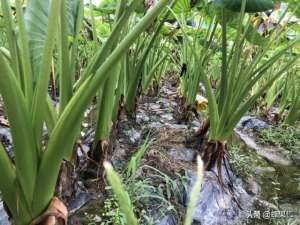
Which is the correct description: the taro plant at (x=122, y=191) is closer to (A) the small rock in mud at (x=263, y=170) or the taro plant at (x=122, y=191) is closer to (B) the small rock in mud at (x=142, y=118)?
(A) the small rock in mud at (x=263, y=170)

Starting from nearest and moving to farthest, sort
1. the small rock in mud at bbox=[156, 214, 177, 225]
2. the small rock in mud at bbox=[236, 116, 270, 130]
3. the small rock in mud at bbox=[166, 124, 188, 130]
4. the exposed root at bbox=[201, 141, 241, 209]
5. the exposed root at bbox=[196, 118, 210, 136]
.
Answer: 1. the small rock in mud at bbox=[156, 214, 177, 225]
2. the exposed root at bbox=[201, 141, 241, 209]
3. the exposed root at bbox=[196, 118, 210, 136]
4. the small rock in mud at bbox=[166, 124, 188, 130]
5. the small rock in mud at bbox=[236, 116, 270, 130]

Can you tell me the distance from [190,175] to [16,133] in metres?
0.93

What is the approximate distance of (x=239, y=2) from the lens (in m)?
1.31

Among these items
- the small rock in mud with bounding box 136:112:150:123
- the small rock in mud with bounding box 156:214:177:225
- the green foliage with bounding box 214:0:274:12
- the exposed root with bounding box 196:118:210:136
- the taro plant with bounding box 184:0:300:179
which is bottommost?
the small rock in mud with bounding box 136:112:150:123

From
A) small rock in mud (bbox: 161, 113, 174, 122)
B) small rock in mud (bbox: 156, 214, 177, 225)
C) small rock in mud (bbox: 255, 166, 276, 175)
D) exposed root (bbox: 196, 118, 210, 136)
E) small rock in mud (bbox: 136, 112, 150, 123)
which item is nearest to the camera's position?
small rock in mud (bbox: 156, 214, 177, 225)

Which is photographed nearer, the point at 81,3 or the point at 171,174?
the point at 81,3

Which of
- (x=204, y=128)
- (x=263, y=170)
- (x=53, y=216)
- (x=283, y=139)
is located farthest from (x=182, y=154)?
(x=283, y=139)

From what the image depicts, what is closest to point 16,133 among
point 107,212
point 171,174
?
point 107,212

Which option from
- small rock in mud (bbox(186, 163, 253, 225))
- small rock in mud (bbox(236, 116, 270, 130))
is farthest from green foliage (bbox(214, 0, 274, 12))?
small rock in mud (bbox(236, 116, 270, 130))

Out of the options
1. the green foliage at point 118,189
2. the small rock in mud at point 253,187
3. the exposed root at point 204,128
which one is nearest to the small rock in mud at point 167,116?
the exposed root at point 204,128

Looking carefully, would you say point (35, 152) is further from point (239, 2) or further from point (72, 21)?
point (239, 2)

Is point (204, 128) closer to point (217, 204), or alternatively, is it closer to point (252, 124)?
point (217, 204)

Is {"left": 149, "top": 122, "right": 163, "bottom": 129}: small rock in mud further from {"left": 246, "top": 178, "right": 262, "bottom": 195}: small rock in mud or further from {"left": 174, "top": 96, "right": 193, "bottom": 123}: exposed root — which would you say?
{"left": 246, "top": 178, "right": 262, "bottom": 195}: small rock in mud

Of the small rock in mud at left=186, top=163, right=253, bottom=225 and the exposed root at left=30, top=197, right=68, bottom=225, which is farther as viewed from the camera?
the small rock in mud at left=186, top=163, right=253, bottom=225
